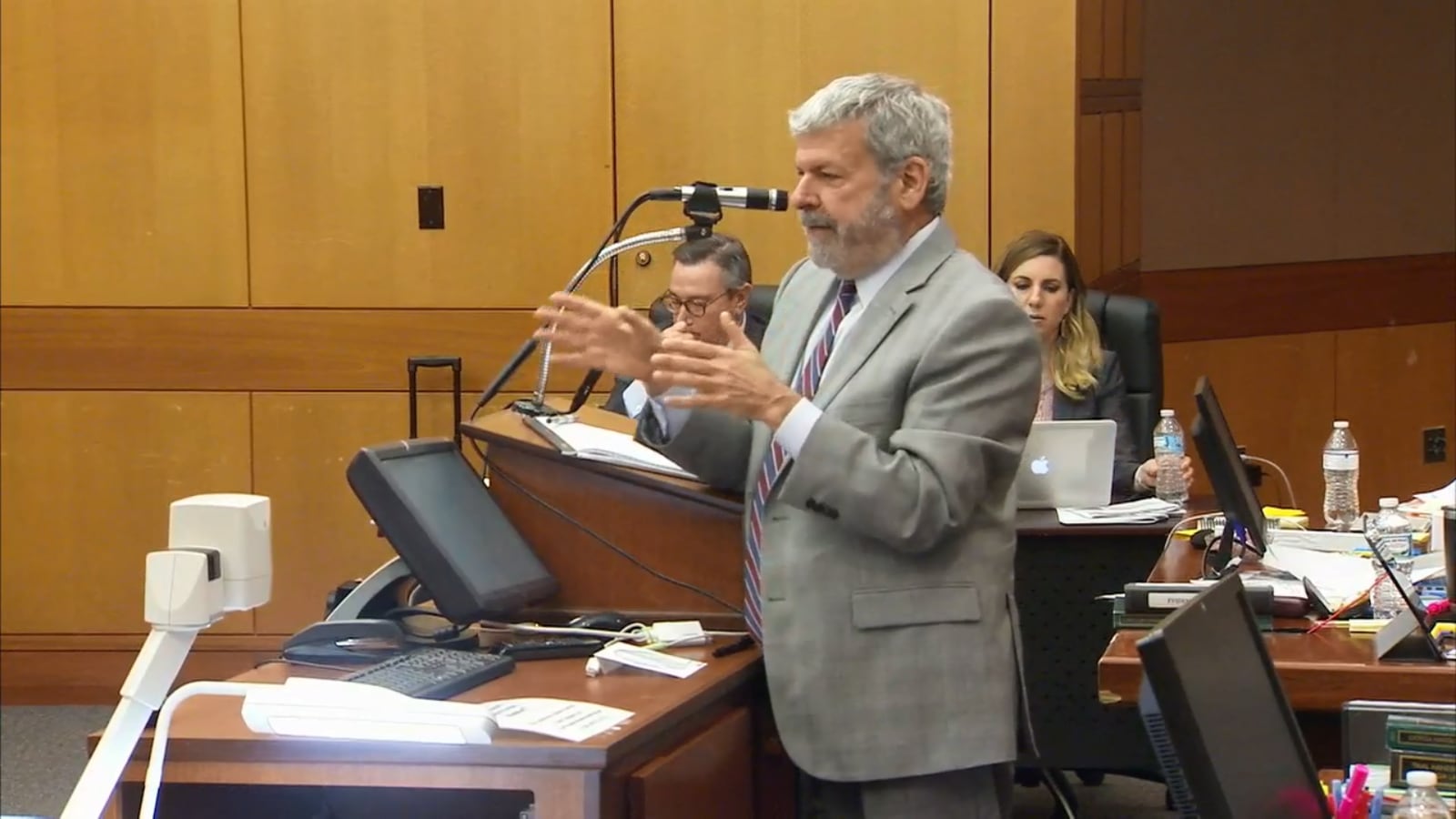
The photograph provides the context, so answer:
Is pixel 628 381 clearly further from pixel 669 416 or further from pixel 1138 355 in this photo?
pixel 669 416

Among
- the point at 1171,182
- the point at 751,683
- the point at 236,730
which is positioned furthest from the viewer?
the point at 1171,182

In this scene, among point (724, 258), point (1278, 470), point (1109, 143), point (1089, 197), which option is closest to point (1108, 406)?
point (1278, 470)

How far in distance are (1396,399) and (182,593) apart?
598 cm

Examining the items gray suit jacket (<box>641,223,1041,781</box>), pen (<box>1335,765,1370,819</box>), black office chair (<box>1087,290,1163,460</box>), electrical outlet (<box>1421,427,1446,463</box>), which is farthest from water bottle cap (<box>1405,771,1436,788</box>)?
electrical outlet (<box>1421,427,1446,463</box>)

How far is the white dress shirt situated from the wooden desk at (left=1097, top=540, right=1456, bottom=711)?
48 cm

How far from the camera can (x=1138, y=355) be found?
174 inches

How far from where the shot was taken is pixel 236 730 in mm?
2232

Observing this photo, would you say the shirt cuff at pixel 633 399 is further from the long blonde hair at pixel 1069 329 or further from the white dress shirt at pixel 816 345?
the white dress shirt at pixel 816 345

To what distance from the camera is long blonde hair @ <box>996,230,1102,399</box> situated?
425cm

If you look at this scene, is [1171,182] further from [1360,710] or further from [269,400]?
[1360,710]

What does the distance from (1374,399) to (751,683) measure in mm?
4894

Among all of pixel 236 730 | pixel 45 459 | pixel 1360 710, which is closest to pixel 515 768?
pixel 236 730

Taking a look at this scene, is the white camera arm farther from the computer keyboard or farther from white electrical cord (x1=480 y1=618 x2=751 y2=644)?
white electrical cord (x1=480 y1=618 x2=751 y2=644)

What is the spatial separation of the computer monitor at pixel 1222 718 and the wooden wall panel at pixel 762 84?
3.54 metres
